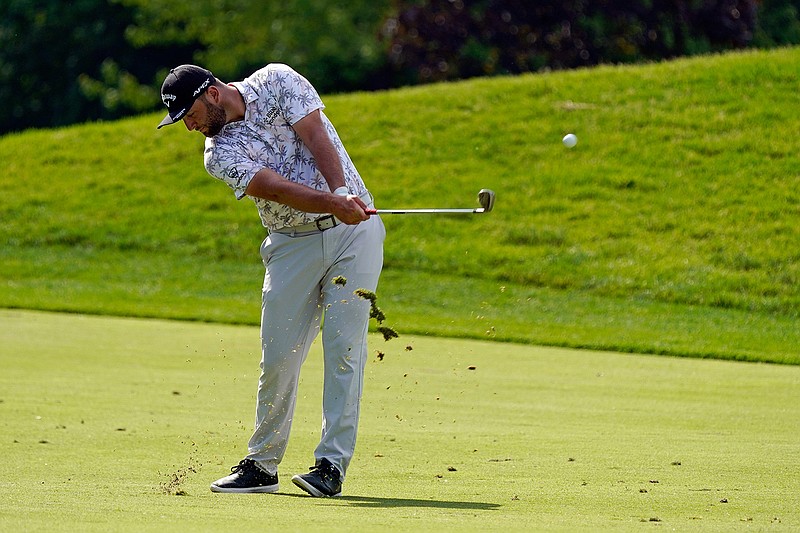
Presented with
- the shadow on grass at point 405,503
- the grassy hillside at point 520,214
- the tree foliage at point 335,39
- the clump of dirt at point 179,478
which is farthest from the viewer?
the tree foliage at point 335,39

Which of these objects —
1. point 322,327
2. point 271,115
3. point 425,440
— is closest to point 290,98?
point 271,115

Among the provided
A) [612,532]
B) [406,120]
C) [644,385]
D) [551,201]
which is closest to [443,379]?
[644,385]

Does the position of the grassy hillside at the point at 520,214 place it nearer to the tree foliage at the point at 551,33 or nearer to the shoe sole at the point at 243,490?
the tree foliage at the point at 551,33

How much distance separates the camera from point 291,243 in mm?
5711

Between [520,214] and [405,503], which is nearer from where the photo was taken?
[405,503]

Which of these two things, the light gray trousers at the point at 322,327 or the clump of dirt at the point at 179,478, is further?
the light gray trousers at the point at 322,327

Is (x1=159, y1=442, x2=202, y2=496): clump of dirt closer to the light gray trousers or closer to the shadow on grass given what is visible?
the light gray trousers

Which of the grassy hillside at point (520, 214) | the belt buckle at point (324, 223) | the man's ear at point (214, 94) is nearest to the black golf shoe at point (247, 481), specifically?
the belt buckle at point (324, 223)

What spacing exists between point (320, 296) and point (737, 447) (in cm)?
223

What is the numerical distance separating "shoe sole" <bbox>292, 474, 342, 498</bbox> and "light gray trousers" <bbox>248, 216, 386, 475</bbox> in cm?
13

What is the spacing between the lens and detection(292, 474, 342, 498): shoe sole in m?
5.42

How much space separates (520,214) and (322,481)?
13.5 metres

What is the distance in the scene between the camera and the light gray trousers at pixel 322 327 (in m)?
5.62

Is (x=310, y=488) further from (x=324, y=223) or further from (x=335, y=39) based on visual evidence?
(x=335, y=39)
